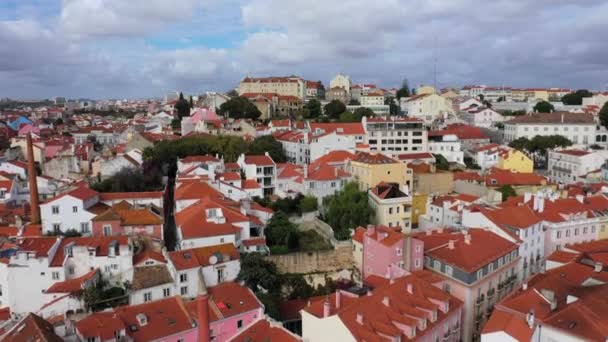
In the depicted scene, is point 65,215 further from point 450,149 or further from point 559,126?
point 559,126

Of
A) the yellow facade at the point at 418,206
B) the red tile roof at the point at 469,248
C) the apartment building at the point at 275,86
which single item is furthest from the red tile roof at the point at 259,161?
the apartment building at the point at 275,86

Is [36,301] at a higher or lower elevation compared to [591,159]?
lower

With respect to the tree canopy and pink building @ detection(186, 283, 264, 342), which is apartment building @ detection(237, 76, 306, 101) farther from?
pink building @ detection(186, 283, 264, 342)

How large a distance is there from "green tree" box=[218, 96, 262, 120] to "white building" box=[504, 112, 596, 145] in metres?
41.9

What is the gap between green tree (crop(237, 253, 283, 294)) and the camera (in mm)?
30219

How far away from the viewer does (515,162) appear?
56062 mm

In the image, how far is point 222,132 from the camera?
6325 cm

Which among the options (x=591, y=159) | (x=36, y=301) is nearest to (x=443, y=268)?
(x=36, y=301)

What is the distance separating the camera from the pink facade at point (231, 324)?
2661cm

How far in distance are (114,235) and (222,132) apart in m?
32.6

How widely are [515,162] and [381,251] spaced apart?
108 ft

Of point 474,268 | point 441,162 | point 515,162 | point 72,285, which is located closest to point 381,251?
point 474,268

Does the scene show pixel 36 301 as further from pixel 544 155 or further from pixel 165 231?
pixel 544 155

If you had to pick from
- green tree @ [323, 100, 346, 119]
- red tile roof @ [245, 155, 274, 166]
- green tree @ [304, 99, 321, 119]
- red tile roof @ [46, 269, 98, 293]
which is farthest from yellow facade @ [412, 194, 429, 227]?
green tree @ [304, 99, 321, 119]
